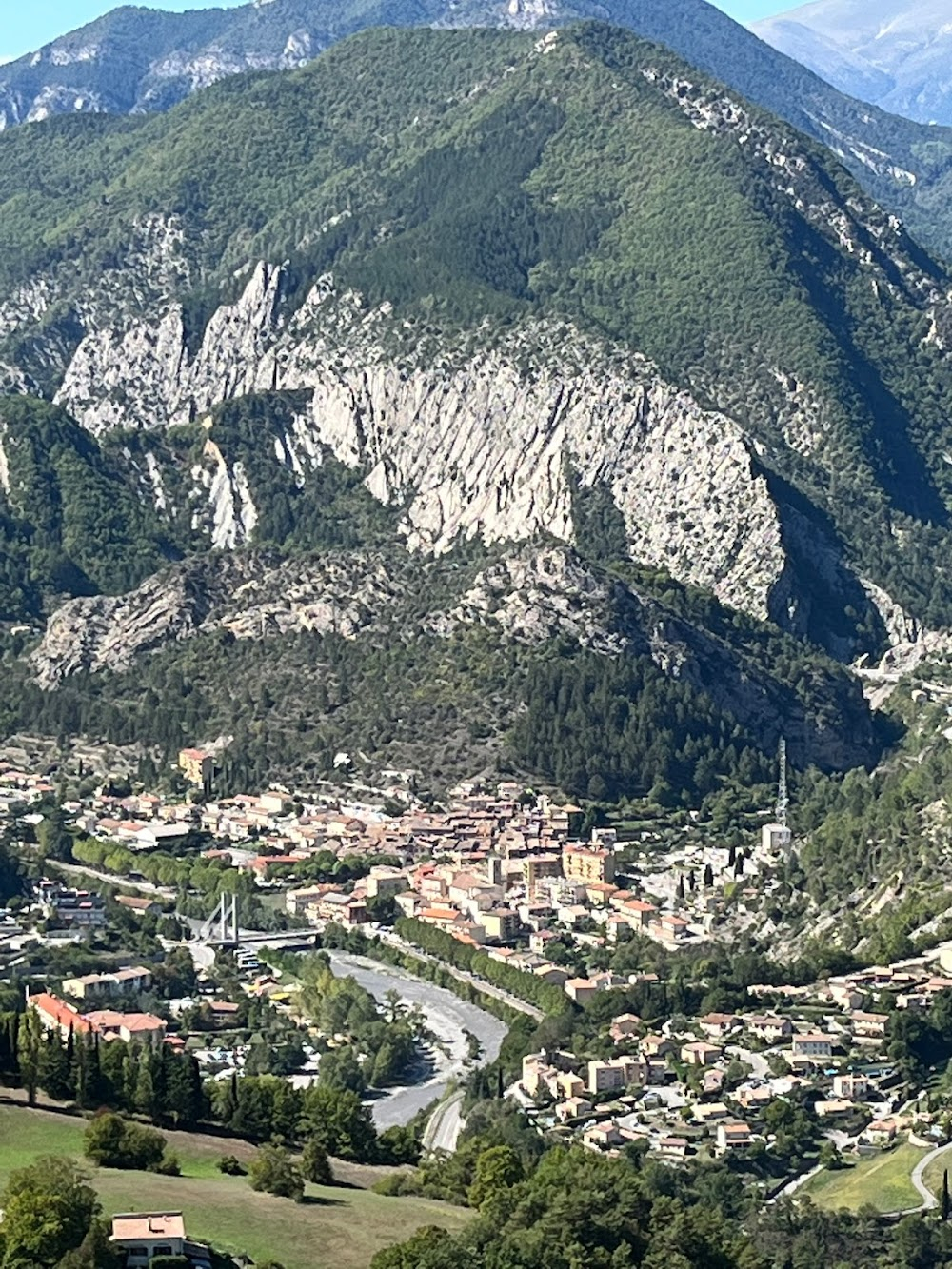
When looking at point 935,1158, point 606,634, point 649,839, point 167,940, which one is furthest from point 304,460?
point 935,1158

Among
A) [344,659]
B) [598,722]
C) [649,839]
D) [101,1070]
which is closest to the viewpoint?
[101,1070]

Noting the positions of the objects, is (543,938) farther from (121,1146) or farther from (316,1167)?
(121,1146)

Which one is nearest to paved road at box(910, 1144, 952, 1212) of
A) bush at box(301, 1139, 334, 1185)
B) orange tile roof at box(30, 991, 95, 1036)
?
bush at box(301, 1139, 334, 1185)

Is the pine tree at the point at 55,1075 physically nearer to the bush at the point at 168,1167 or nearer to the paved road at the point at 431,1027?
the bush at the point at 168,1167

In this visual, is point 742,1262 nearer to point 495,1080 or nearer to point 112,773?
point 495,1080

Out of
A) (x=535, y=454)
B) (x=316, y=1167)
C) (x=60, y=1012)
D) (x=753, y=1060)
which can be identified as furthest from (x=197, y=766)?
(x=316, y=1167)

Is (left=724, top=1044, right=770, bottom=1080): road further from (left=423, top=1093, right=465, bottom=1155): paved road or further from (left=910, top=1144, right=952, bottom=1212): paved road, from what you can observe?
(left=423, top=1093, right=465, bottom=1155): paved road

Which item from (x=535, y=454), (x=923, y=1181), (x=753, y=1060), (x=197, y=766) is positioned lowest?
(x=923, y=1181)
